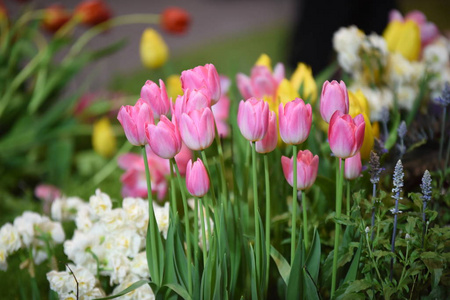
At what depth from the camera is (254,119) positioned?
0.42 meters

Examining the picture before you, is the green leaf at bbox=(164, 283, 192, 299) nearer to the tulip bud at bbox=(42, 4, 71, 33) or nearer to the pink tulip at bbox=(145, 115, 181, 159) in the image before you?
the pink tulip at bbox=(145, 115, 181, 159)

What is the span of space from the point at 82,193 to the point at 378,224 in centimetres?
60

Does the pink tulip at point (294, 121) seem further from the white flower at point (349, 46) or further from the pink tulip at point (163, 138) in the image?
the white flower at point (349, 46)

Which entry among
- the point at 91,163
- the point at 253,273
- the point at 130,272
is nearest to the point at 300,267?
the point at 253,273

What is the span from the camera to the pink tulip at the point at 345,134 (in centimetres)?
41

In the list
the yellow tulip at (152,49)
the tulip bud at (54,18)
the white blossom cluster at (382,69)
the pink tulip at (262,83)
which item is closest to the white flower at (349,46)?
the white blossom cluster at (382,69)

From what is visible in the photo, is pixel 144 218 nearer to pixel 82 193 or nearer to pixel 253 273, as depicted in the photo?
pixel 253 273

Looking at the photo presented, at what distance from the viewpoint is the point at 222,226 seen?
0.45 metres

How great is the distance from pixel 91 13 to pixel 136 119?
81cm

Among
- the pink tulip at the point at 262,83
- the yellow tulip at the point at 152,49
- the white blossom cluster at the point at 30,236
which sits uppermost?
the yellow tulip at the point at 152,49

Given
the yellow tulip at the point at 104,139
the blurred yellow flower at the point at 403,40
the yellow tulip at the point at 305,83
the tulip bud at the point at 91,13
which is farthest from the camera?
the tulip bud at the point at 91,13

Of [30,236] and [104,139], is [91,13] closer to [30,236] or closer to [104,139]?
[104,139]

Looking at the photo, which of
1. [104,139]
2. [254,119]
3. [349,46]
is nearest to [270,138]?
[254,119]

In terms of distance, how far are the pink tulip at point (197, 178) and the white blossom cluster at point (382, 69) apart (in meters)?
0.42
